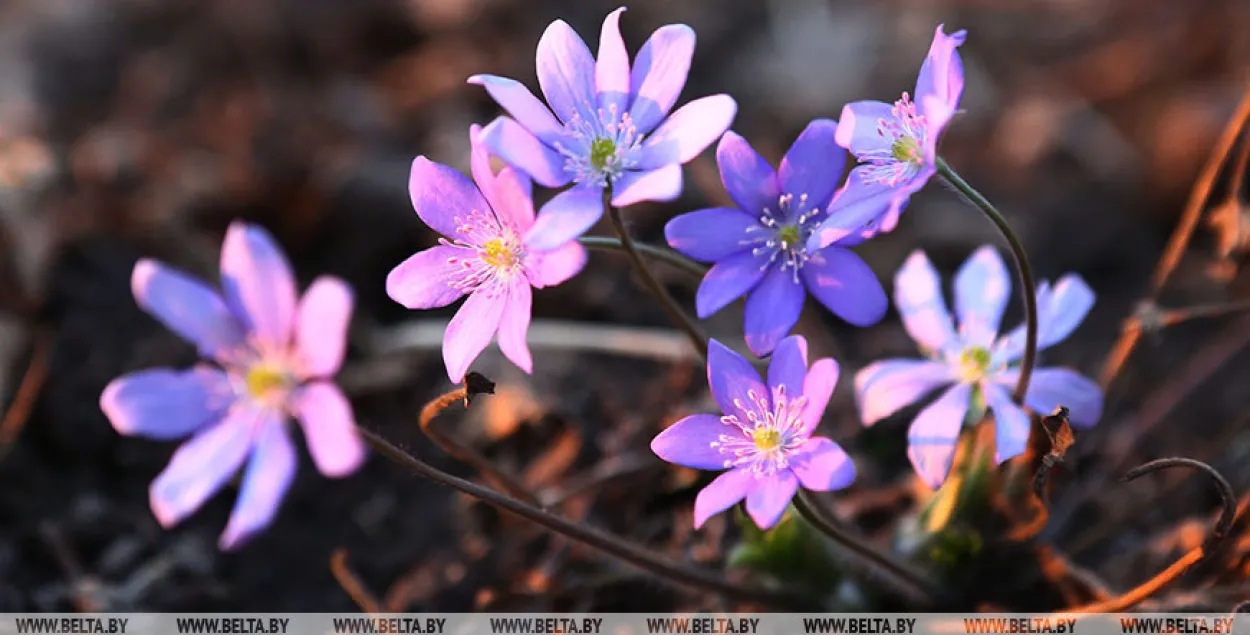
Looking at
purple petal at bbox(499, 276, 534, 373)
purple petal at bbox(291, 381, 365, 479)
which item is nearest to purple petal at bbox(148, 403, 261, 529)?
purple petal at bbox(291, 381, 365, 479)

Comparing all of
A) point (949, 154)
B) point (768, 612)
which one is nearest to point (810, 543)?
point (768, 612)

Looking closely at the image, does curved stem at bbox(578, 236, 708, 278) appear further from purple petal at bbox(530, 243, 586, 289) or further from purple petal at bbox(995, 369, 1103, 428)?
purple petal at bbox(995, 369, 1103, 428)

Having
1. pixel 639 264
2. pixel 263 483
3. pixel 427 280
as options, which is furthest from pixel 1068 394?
pixel 263 483

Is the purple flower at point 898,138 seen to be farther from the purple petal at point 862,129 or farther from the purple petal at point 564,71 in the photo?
the purple petal at point 564,71

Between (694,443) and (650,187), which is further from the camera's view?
(694,443)

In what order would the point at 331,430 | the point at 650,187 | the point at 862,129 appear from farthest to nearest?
the point at 331,430 < the point at 862,129 < the point at 650,187

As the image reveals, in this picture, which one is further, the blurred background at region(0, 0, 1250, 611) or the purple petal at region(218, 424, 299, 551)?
the blurred background at region(0, 0, 1250, 611)

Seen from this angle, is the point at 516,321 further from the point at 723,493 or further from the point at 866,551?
the point at 866,551
